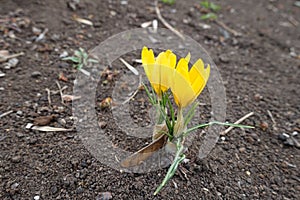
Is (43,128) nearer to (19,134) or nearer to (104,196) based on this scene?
(19,134)

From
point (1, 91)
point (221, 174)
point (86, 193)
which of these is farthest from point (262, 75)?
point (1, 91)

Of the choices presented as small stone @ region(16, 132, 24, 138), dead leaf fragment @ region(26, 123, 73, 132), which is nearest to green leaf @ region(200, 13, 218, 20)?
Answer: dead leaf fragment @ region(26, 123, 73, 132)

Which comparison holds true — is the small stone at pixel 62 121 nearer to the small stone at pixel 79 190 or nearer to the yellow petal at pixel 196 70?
the small stone at pixel 79 190

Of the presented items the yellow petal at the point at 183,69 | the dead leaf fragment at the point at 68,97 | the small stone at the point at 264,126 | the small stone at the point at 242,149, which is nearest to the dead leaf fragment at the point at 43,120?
the dead leaf fragment at the point at 68,97

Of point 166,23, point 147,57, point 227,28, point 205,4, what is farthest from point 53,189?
point 205,4

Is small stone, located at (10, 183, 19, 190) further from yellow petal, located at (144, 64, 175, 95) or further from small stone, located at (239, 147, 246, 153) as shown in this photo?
small stone, located at (239, 147, 246, 153)

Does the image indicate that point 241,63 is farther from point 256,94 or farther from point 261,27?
point 261,27
